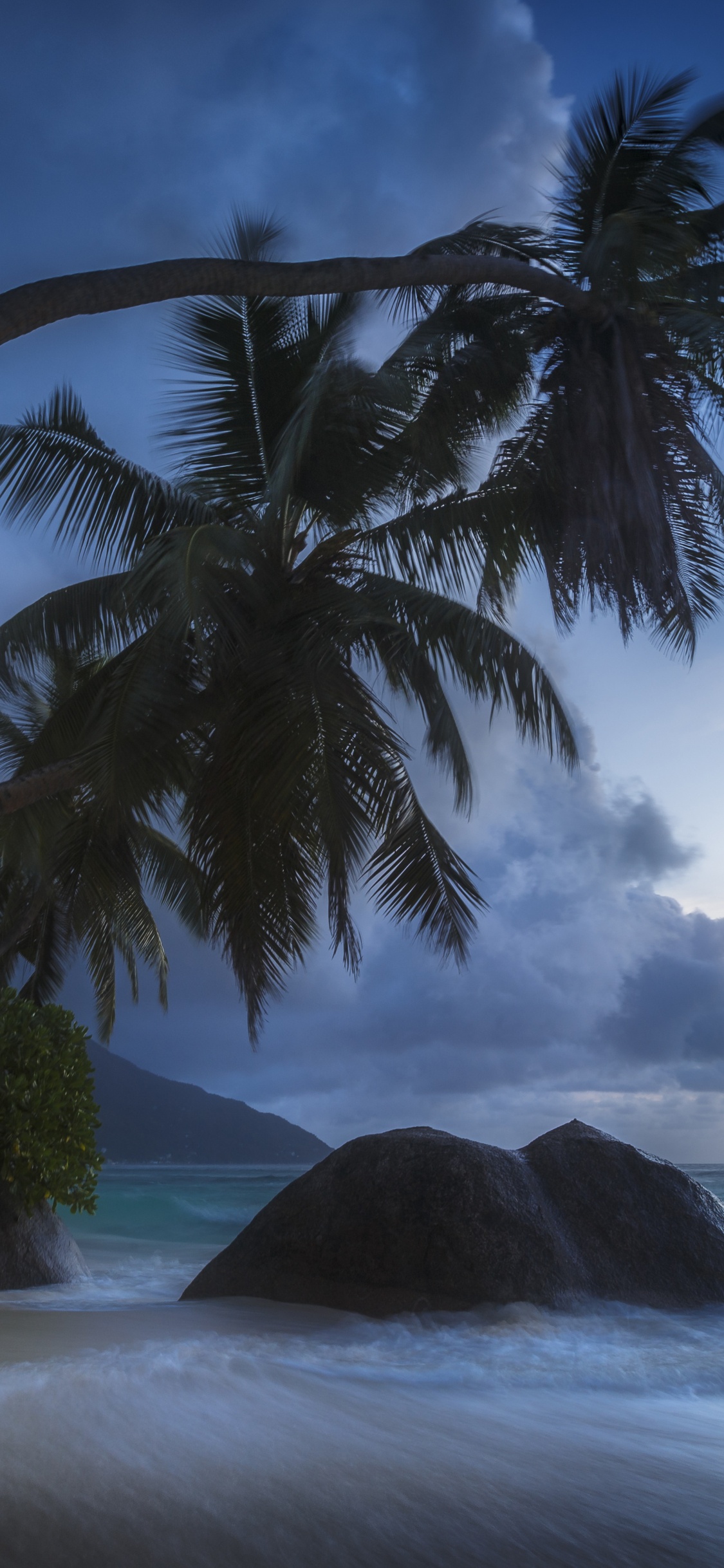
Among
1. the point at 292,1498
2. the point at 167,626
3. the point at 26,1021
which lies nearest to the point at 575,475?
the point at 167,626

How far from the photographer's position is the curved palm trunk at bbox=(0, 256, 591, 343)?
11.1ft

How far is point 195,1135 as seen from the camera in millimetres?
68875

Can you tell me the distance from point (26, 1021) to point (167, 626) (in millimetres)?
3696

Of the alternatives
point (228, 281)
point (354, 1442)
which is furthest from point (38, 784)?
point (354, 1442)

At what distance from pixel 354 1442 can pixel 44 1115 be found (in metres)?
5.70

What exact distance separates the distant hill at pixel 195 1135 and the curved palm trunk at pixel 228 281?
63435 millimetres

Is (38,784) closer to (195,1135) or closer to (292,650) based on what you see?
(292,650)

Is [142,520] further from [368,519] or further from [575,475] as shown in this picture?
[575,475]

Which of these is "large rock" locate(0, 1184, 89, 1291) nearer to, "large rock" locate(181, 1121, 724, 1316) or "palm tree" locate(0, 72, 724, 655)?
"large rock" locate(181, 1121, 724, 1316)

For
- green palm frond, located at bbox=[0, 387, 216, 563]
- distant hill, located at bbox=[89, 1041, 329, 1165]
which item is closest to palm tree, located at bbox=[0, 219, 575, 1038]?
green palm frond, located at bbox=[0, 387, 216, 563]

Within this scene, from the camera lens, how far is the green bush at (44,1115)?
7.89 meters

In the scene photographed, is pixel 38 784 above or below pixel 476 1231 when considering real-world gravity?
above

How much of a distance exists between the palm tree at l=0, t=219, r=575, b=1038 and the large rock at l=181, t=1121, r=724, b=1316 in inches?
77.7

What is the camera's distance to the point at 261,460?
10469mm
